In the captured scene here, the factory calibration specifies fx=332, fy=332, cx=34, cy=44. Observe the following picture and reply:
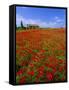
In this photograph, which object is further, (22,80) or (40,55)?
(40,55)

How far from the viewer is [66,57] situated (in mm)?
4387

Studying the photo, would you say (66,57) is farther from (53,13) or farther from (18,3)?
(18,3)

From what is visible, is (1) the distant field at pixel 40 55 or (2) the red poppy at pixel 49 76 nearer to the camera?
(1) the distant field at pixel 40 55

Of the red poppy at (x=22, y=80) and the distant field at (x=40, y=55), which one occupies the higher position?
the distant field at (x=40, y=55)

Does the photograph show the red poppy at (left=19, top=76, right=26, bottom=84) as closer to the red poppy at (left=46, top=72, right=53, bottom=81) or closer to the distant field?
the distant field

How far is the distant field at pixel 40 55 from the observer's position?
410 cm

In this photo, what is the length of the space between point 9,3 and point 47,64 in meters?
0.94

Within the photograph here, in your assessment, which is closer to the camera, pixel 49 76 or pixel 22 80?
pixel 22 80

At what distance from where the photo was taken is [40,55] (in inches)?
166

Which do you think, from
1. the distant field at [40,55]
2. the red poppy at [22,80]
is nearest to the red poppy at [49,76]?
the distant field at [40,55]

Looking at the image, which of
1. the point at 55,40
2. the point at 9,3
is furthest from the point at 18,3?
the point at 55,40

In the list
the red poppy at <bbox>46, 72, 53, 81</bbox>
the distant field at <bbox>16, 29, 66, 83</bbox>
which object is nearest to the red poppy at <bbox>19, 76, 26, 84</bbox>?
the distant field at <bbox>16, 29, 66, 83</bbox>

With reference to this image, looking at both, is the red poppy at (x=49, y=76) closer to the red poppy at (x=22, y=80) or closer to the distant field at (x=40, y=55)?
the distant field at (x=40, y=55)

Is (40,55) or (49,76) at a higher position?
(40,55)
